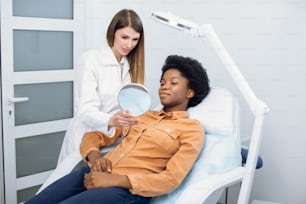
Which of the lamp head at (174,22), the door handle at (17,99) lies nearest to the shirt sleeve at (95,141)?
the lamp head at (174,22)

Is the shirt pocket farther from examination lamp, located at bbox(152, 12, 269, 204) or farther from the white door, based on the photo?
the white door

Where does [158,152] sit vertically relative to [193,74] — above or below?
below

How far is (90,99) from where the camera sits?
5.43ft

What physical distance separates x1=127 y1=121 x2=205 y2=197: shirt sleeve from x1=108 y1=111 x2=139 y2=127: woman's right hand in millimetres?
192

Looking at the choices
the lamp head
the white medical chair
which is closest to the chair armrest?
the white medical chair

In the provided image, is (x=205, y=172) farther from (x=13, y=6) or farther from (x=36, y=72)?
(x=13, y=6)

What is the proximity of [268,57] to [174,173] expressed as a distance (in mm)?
1050

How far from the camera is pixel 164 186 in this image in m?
1.39

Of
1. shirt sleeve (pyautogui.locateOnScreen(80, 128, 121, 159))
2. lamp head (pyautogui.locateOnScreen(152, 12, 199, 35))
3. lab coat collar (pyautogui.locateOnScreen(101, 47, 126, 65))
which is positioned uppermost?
lamp head (pyautogui.locateOnScreen(152, 12, 199, 35))

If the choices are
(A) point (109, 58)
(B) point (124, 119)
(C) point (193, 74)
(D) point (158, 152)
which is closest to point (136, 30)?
(A) point (109, 58)

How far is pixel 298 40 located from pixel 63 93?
138 cm

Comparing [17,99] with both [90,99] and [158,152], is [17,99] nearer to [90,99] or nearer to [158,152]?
[90,99]

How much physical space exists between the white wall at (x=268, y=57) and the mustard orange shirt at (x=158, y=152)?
2.48ft

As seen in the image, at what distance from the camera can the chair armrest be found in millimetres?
1322
